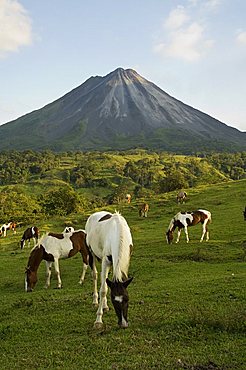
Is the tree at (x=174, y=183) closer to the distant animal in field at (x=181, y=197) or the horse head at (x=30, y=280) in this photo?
the distant animal in field at (x=181, y=197)

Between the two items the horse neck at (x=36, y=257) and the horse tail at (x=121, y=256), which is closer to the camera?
the horse tail at (x=121, y=256)

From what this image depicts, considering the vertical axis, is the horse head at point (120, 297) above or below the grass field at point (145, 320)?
above

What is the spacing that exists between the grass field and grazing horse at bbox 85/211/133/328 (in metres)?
0.42

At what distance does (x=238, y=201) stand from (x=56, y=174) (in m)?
70.7

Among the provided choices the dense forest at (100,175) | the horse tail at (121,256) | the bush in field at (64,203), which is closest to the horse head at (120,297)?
the horse tail at (121,256)

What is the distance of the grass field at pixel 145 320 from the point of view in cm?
654

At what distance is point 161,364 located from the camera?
6.13 m

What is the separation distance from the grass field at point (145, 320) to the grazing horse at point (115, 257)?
423 mm

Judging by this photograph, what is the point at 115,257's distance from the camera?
812 cm

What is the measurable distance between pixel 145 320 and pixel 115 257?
4.75 feet

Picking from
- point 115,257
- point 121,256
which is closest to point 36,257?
point 115,257

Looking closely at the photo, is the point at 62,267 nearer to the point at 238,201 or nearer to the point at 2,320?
the point at 2,320

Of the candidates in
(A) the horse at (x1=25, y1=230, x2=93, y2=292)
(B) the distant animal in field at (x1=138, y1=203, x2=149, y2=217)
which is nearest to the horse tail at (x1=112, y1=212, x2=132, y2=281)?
(A) the horse at (x1=25, y1=230, x2=93, y2=292)

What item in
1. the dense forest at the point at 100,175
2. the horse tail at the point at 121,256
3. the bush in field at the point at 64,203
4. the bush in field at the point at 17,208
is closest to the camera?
the horse tail at the point at 121,256
